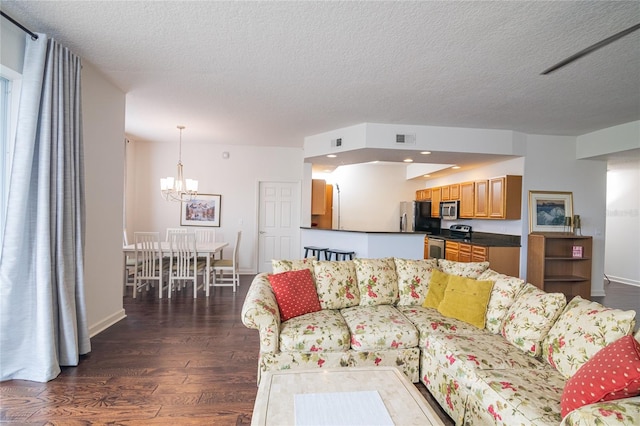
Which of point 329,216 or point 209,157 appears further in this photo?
point 329,216

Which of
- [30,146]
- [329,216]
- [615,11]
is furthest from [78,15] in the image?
[329,216]

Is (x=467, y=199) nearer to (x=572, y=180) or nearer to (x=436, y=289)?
(x=572, y=180)

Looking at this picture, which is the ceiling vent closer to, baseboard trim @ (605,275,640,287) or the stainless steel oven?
the stainless steel oven

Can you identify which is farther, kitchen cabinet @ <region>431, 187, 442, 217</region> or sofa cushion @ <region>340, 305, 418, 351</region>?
kitchen cabinet @ <region>431, 187, 442, 217</region>

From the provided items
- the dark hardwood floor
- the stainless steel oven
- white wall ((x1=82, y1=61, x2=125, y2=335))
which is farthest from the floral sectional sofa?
the stainless steel oven

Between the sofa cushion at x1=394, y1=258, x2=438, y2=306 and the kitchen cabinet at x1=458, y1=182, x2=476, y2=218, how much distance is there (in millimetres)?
3287

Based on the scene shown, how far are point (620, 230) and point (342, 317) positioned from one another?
7.81m

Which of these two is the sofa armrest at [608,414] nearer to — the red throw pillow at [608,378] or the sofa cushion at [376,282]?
the red throw pillow at [608,378]

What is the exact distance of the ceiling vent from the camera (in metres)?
4.72

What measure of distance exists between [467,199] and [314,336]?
15.9 feet

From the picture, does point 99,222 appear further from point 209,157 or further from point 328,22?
point 209,157

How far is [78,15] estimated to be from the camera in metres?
2.24

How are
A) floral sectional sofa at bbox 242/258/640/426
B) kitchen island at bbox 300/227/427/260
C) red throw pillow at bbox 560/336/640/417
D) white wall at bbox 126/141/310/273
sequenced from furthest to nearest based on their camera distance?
white wall at bbox 126/141/310/273
kitchen island at bbox 300/227/427/260
floral sectional sofa at bbox 242/258/640/426
red throw pillow at bbox 560/336/640/417

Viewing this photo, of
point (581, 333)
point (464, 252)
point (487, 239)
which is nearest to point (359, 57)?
point (581, 333)
